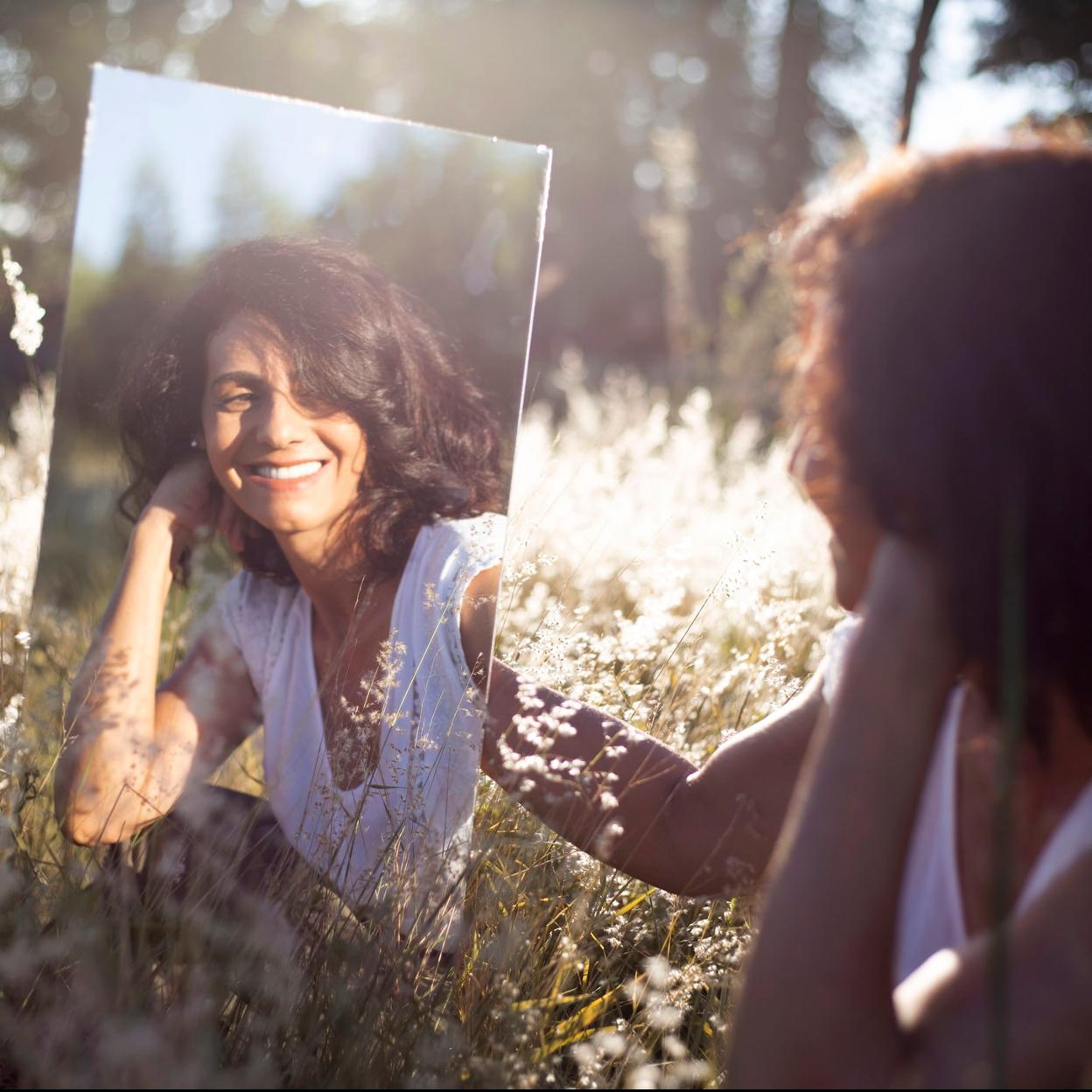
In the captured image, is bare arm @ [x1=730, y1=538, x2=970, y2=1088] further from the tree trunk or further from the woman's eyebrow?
the tree trunk

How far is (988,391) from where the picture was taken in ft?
3.10

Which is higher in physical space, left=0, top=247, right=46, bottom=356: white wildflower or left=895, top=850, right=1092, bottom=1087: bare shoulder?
left=0, top=247, right=46, bottom=356: white wildflower

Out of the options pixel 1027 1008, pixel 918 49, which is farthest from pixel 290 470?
pixel 918 49

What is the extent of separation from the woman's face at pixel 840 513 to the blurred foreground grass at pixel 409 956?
55cm

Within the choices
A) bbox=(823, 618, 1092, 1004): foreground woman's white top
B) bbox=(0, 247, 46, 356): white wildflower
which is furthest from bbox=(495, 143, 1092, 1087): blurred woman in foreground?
bbox=(0, 247, 46, 356): white wildflower

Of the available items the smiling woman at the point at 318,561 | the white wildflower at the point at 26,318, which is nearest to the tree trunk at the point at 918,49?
the smiling woman at the point at 318,561

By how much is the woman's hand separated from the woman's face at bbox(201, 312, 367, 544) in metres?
0.03

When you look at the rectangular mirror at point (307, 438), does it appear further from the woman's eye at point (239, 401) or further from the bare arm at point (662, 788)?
the bare arm at point (662, 788)

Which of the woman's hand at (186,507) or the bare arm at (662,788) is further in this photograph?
the woman's hand at (186,507)

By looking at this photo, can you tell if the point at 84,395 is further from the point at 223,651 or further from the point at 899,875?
the point at 899,875

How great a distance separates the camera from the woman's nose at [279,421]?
169 cm

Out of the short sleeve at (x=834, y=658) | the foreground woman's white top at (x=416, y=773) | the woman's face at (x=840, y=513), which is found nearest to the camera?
the woman's face at (x=840, y=513)

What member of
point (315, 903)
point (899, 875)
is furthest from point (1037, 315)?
point (315, 903)

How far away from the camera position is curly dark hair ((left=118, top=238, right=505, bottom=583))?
167 centimetres
